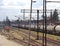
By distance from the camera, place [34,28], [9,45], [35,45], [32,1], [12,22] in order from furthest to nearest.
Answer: [12,22] < [34,28] < [9,45] < [35,45] < [32,1]

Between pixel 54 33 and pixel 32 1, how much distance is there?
12974 millimetres

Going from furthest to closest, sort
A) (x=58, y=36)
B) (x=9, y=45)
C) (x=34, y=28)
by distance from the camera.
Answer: (x=34, y=28), (x=58, y=36), (x=9, y=45)

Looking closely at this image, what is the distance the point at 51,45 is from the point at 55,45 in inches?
16.6

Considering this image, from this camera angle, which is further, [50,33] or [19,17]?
[19,17]

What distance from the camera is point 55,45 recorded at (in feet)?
89.3

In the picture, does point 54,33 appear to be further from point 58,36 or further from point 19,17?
point 19,17

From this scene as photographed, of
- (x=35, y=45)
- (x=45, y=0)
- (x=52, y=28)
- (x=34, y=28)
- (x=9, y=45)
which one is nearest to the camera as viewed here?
(x=45, y=0)

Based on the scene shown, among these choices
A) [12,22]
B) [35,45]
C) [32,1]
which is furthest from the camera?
[12,22]

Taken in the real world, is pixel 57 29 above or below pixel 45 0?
below

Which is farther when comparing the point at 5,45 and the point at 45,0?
the point at 5,45

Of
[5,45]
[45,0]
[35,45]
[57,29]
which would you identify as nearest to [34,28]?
[57,29]

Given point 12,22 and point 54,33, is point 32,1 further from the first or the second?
point 12,22

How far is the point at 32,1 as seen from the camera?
26.4m

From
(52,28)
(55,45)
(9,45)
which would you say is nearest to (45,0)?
(55,45)
